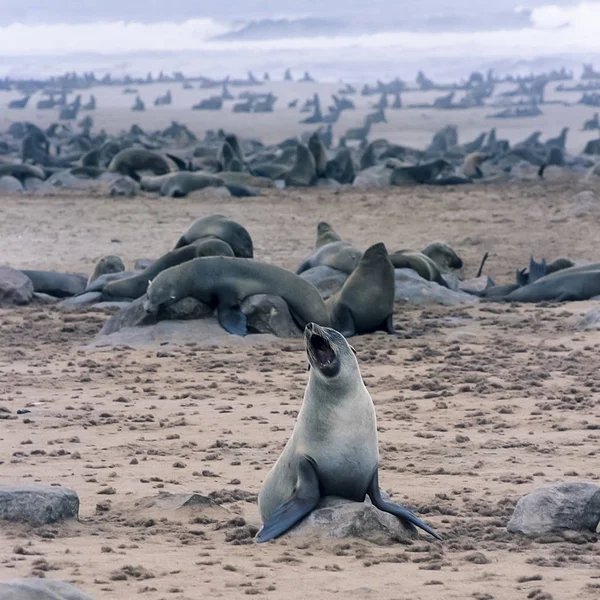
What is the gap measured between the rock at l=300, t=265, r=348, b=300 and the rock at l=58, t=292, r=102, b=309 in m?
1.59

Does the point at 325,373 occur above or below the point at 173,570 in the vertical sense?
above

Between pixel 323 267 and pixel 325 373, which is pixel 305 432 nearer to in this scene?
pixel 325 373

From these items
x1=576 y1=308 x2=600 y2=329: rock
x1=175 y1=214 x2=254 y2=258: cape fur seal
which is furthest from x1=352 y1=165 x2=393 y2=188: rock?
x1=576 y1=308 x2=600 y2=329: rock

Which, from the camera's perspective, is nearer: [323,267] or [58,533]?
[58,533]

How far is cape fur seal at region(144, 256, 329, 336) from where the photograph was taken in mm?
8789

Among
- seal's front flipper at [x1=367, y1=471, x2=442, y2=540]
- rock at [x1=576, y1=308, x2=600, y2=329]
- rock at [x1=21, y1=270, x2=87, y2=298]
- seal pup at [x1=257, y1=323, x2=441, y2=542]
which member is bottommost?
rock at [x1=21, y1=270, x2=87, y2=298]

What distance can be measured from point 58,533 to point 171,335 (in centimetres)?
450

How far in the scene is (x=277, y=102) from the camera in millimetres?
57812

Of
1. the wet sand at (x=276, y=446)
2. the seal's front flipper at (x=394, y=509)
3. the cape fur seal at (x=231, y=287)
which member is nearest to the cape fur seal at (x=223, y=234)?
the wet sand at (x=276, y=446)

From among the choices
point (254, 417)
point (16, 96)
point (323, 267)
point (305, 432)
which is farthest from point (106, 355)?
point (16, 96)

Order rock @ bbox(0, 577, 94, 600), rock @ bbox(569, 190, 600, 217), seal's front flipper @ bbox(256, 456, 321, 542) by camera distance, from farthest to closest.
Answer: rock @ bbox(569, 190, 600, 217) < seal's front flipper @ bbox(256, 456, 321, 542) < rock @ bbox(0, 577, 94, 600)

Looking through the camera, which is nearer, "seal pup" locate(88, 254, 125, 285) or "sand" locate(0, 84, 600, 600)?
"sand" locate(0, 84, 600, 600)

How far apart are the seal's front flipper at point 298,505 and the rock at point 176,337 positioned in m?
4.20

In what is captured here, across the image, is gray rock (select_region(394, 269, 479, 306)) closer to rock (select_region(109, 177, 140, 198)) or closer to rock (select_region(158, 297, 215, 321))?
rock (select_region(158, 297, 215, 321))
